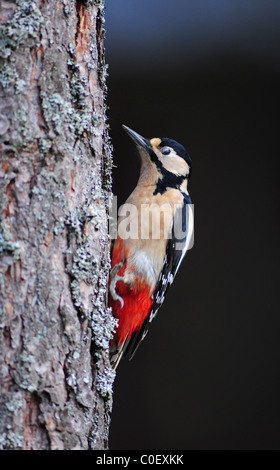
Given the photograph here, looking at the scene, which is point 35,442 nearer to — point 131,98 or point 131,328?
point 131,328

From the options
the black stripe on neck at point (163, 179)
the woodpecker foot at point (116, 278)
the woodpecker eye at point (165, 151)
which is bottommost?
the woodpecker foot at point (116, 278)

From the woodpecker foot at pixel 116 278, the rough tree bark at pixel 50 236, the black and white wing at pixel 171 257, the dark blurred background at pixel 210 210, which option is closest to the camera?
the rough tree bark at pixel 50 236

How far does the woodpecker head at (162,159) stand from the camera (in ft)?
7.68

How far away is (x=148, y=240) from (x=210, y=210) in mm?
947

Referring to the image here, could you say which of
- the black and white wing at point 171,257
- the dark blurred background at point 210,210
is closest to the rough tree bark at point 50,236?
the black and white wing at point 171,257

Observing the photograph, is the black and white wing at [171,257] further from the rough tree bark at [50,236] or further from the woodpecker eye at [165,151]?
the rough tree bark at [50,236]

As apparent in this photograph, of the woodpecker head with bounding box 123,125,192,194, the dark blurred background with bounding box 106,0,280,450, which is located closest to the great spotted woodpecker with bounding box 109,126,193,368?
the woodpecker head with bounding box 123,125,192,194

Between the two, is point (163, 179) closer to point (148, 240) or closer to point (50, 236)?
point (148, 240)

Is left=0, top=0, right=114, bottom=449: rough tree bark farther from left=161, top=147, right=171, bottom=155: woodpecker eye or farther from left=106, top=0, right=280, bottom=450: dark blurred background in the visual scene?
left=106, top=0, right=280, bottom=450: dark blurred background

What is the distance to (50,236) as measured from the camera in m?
1.33

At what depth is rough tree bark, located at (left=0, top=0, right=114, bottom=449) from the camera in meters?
1.26

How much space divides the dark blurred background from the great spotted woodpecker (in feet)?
2.25

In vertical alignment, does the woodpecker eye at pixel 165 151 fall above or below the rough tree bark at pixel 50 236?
above

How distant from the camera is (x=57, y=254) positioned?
4.41 ft
